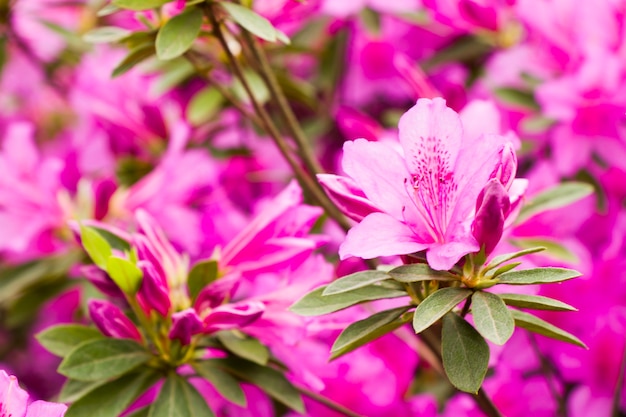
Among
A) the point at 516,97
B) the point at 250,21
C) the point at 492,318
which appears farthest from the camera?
the point at 516,97

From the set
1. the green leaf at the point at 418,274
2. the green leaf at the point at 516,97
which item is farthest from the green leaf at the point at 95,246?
the green leaf at the point at 516,97

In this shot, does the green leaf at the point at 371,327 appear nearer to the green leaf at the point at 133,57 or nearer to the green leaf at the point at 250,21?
the green leaf at the point at 250,21

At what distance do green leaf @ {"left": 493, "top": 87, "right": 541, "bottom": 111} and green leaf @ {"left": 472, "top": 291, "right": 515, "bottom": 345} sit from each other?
767mm

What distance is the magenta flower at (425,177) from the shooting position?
2.86 feet

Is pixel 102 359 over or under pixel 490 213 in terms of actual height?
under

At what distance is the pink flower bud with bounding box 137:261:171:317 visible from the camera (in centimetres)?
101

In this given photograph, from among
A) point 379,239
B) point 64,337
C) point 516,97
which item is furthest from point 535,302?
point 516,97

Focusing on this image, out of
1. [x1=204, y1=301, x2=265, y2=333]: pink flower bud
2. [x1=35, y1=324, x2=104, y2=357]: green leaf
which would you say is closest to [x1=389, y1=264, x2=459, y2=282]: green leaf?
[x1=204, y1=301, x2=265, y2=333]: pink flower bud

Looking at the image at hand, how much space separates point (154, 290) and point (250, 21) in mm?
343

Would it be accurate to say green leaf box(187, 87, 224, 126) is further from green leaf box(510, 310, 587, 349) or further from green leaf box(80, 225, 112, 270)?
green leaf box(510, 310, 587, 349)

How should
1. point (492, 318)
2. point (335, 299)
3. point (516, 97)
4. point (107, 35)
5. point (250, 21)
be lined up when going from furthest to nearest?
point (516, 97), point (107, 35), point (250, 21), point (335, 299), point (492, 318)

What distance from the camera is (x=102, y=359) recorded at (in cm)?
101

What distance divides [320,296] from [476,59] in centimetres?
114

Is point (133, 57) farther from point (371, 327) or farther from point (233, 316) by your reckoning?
point (371, 327)
